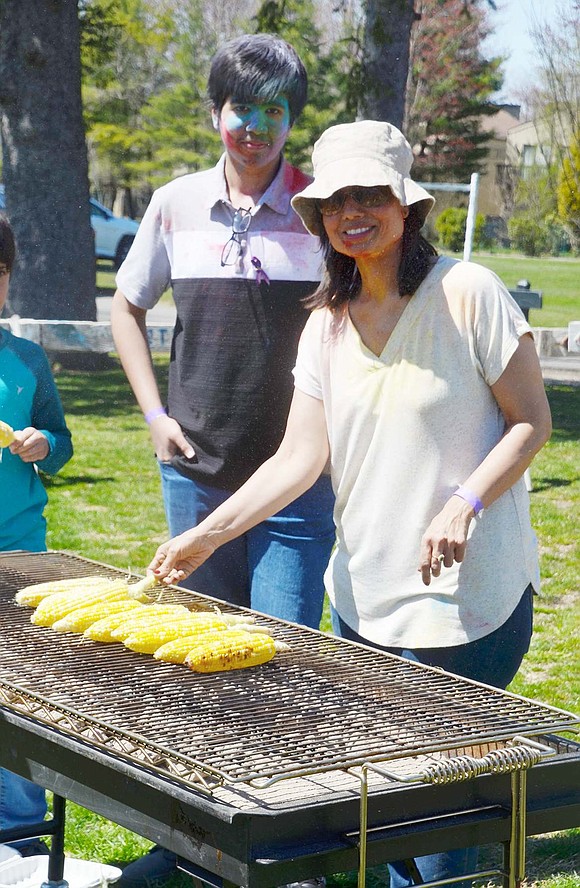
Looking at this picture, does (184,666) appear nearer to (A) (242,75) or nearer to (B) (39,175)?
(A) (242,75)

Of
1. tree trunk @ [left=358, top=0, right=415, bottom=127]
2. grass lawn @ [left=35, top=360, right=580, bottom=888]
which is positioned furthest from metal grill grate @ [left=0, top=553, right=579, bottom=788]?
tree trunk @ [left=358, top=0, right=415, bottom=127]

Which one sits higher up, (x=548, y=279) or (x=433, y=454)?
(x=548, y=279)

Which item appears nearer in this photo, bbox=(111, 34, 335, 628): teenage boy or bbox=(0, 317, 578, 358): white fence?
bbox=(111, 34, 335, 628): teenage boy

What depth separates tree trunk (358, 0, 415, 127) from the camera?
1268 cm

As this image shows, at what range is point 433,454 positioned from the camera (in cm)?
286

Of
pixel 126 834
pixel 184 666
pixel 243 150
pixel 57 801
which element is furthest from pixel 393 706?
pixel 126 834

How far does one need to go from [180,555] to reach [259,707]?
2.87ft

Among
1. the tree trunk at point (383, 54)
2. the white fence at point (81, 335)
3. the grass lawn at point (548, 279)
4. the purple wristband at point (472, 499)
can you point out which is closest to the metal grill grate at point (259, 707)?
the purple wristband at point (472, 499)

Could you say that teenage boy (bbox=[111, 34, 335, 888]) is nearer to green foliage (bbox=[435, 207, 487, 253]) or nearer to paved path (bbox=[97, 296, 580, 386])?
paved path (bbox=[97, 296, 580, 386])

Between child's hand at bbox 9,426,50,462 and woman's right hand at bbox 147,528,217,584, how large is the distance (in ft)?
2.06

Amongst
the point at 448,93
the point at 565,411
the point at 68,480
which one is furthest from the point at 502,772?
the point at 448,93

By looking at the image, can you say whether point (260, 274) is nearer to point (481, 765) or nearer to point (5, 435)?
point (5, 435)

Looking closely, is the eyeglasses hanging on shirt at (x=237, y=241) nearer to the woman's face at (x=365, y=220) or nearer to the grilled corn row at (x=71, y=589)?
the woman's face at (x=365, y=220)

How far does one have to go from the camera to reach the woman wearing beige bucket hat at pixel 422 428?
2.82 m
